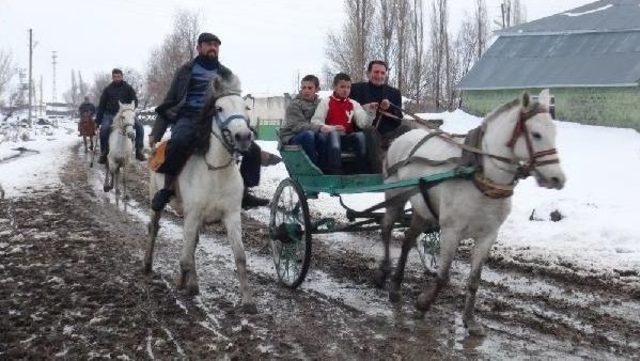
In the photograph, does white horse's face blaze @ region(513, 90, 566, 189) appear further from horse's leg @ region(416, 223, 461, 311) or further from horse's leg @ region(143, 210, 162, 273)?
horse's leg @ region(143, 210, 162, 273)

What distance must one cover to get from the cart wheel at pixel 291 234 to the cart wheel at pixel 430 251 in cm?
165

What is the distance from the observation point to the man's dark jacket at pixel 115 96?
14117mm

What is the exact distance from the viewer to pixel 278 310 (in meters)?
5.75

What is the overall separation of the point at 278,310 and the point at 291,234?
1.15 metres

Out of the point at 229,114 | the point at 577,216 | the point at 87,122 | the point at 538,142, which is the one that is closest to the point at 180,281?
the point at 229,114

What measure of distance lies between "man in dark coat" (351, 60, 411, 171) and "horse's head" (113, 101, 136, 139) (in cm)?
735

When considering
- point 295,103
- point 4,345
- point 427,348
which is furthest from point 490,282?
point 4,345

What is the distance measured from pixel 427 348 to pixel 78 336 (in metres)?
2.71

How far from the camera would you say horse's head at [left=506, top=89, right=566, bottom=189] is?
4641mm

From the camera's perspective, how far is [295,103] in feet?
23.7

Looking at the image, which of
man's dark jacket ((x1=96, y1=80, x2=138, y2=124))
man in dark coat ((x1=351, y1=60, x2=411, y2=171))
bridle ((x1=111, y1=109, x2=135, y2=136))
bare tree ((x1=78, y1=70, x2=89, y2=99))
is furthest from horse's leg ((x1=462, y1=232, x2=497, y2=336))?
bare tree ((x1=78, y1=70, x2=89, y2=99))

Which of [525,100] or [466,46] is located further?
[466,46]

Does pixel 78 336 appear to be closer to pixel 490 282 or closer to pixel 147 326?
pixel 147 326

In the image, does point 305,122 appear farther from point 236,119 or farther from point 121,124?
point 121,124
